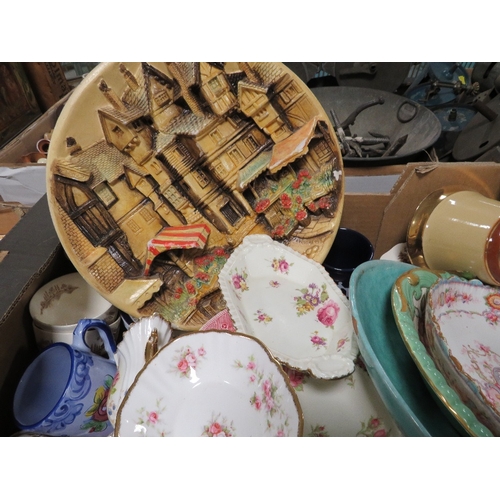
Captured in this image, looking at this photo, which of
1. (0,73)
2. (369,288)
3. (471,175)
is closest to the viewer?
(369,288)

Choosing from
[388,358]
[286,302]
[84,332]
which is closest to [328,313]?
[286,302]

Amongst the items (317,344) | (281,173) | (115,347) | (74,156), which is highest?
(74,156)

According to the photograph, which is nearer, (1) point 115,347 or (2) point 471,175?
(1) point 115,347

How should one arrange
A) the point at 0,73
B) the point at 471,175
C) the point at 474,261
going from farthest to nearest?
the point at 0,73 → the point at 471,175 → the point at 474,261

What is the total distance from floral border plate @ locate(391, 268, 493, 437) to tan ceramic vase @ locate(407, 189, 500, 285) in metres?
0.13

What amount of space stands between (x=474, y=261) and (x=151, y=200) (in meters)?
0.59

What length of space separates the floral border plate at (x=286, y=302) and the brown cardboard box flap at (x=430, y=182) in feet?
0.83

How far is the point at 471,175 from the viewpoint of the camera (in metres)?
0.79

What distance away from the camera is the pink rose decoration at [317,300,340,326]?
2.26ft

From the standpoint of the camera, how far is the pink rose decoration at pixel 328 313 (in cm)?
69

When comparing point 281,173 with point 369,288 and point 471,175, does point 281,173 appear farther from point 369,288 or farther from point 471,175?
point 471,175

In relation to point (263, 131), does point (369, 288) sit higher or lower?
lower

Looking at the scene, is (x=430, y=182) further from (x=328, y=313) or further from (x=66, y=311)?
(x=66, y=311)

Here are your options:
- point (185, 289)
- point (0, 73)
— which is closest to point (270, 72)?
point (185, 289)
